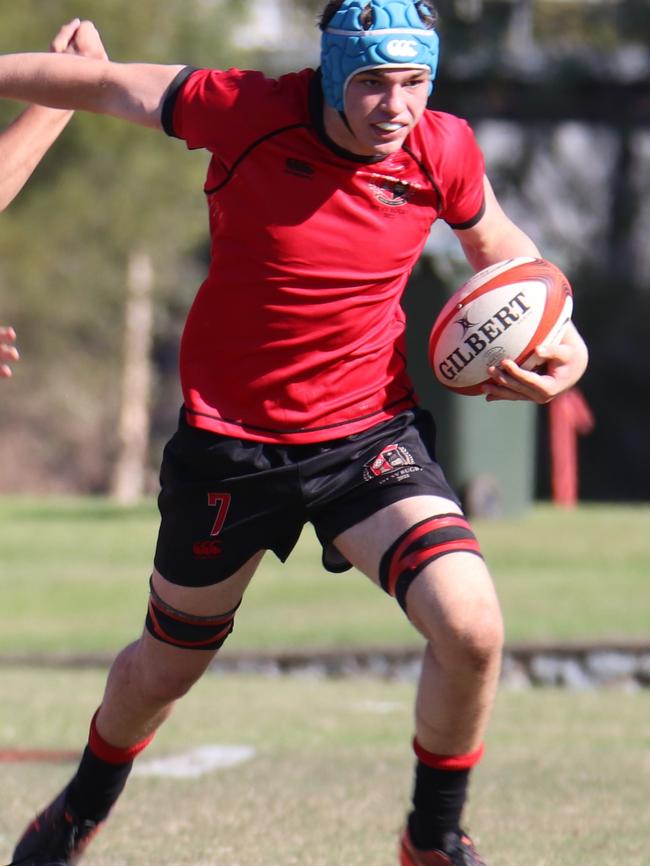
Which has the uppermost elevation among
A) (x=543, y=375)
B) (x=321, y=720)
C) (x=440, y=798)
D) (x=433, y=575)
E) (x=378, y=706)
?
(x=543, y=375)

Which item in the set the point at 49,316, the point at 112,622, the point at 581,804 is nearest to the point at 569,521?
the point at 112,622

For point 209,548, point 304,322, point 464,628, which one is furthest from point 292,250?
point 464,628

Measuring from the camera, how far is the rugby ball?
4691 millimetres

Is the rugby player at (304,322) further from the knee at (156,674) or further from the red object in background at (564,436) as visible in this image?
the red object in background at (564,436)

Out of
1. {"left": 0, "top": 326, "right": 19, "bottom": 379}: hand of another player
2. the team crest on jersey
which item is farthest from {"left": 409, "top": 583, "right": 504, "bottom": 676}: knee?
{"left": 0, "top": 326, "right": 19, "bottom": 379}: hand of another player

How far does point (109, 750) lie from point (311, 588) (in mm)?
9371

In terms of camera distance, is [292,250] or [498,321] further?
[498,321]

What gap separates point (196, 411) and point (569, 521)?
13.4 metres

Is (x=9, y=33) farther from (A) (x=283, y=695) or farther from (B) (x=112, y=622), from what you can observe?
(A) (x=283, y=695)

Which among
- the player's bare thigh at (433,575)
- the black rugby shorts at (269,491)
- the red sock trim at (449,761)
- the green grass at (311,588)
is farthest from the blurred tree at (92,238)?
the red sock trim at (449,761)

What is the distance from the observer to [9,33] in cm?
2084

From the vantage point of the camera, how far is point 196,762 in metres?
7.26

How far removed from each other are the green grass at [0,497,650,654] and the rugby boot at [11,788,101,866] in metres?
6.94

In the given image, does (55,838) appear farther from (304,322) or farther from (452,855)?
(304,322)
